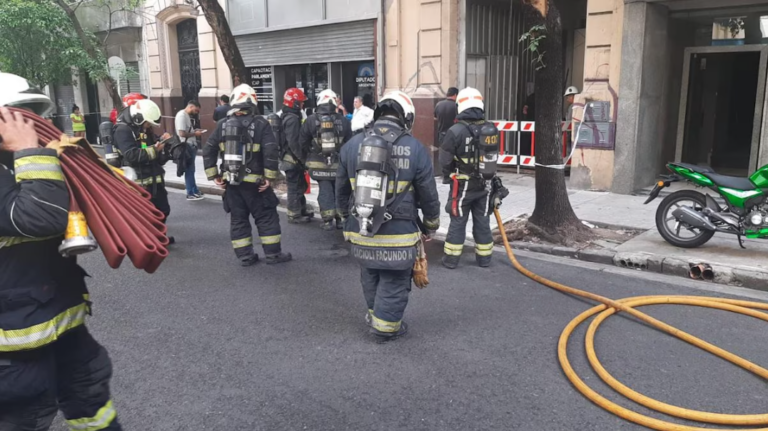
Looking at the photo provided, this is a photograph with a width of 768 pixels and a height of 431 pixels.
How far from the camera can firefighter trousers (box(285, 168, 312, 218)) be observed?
8.56 meters

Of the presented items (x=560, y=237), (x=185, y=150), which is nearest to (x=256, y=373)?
(x=560, y=237)

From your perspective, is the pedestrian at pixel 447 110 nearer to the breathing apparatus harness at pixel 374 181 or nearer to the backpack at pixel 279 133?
the backpack at pixel 279 133

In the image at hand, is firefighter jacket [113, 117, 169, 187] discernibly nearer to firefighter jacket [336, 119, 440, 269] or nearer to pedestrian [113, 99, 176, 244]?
pedestrian [113, 99, 176, 244]

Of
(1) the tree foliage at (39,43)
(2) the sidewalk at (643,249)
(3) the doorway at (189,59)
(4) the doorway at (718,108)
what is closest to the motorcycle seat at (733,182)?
(2) the sidewalk at (643,249)

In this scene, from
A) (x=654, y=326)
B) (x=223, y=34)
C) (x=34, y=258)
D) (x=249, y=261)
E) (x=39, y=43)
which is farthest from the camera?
(x=39, y=43)

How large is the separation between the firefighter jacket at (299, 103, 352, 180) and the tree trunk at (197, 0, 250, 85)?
4111 millimetres

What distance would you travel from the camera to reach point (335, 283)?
596 cm

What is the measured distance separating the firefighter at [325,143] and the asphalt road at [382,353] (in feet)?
6.27

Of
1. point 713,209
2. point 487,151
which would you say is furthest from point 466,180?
point 713,209

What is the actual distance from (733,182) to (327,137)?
15.6 ft

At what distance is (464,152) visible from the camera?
6.26 m

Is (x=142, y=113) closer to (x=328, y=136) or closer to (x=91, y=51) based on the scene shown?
(x=328, y=136)

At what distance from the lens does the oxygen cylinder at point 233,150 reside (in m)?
6.25

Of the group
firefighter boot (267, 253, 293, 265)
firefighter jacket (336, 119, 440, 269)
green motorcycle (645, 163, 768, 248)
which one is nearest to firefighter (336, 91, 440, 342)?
firefighter jacket (336, 119, 440, 269)
